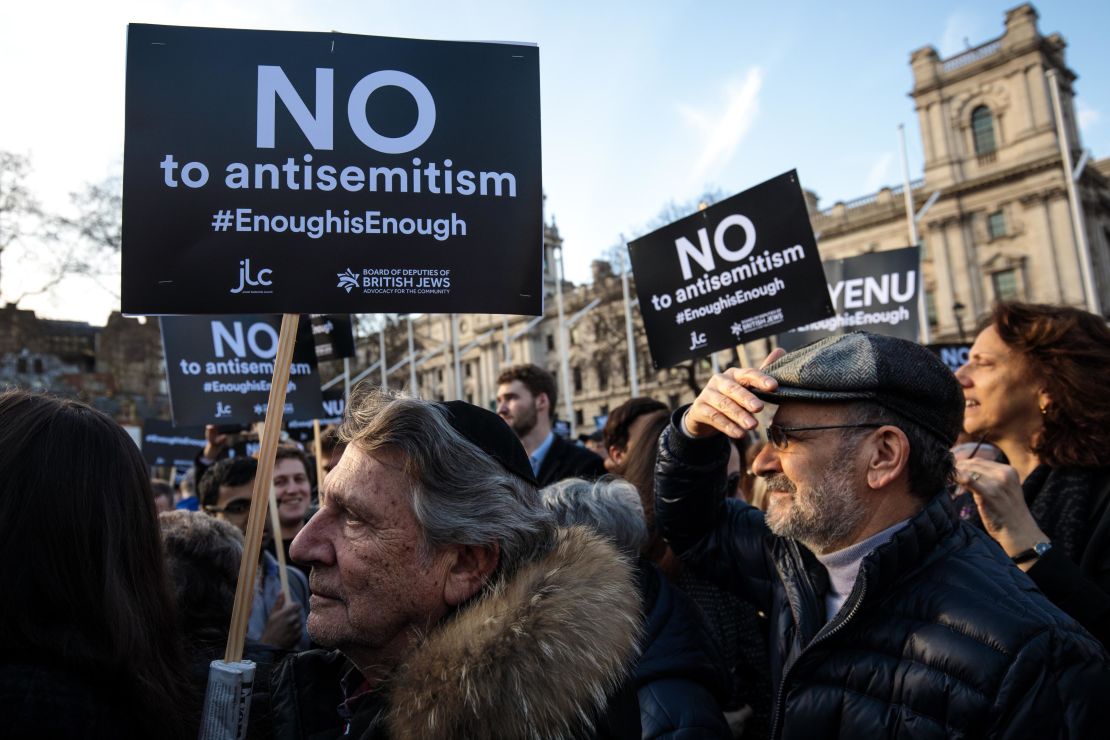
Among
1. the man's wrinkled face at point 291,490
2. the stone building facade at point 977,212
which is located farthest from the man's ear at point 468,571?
the stone building facade at point 977,212

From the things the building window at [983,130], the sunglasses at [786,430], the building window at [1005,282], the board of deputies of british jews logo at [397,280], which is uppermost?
the building window at [983,130]

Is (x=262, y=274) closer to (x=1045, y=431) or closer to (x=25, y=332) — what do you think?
(x=1045, y=431)

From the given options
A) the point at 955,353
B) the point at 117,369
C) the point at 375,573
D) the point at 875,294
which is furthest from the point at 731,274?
the point at 117,369

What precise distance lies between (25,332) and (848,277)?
27.7 meters

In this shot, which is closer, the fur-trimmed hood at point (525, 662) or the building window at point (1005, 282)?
the fur-trimmed hood at point (525, 662)

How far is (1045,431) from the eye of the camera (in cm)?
300

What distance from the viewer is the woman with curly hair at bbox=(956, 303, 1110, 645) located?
2.39 metres

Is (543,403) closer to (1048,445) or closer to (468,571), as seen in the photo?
(1048,445)

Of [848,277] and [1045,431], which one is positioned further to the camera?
[848,277]

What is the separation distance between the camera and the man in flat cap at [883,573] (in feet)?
5.67

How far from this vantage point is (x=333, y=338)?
726 cm

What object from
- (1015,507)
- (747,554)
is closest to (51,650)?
(747,554)

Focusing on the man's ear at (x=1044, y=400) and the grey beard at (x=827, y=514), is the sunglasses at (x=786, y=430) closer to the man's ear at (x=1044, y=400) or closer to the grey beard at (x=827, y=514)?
the grey beard at (x=827, y=514)

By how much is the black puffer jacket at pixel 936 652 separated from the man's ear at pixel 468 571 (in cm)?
81
